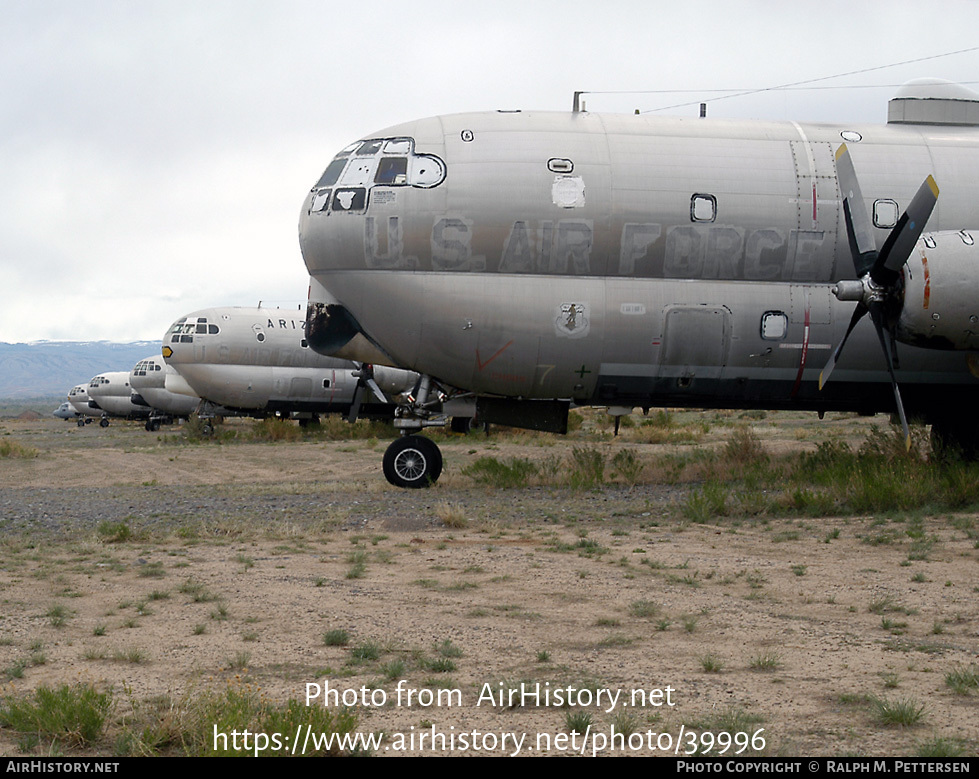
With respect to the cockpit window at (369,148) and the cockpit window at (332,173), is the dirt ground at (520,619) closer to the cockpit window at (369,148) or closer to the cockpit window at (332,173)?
the cockpit window at (332,173)

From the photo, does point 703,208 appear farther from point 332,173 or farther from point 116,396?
point 116,396

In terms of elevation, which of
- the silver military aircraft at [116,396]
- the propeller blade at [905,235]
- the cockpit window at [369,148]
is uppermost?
the cockpit window at [369,148]

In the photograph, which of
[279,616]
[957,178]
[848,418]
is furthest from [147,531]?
[848,418]

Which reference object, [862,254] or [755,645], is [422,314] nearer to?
[862,254]

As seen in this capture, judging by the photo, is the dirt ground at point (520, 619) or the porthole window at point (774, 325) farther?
the porthole window at point (774, 325)

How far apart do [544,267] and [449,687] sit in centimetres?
1156

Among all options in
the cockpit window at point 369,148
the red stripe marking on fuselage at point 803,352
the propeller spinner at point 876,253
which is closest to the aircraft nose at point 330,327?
the cockpit window at point 369,148

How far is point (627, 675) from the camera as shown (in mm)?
6910

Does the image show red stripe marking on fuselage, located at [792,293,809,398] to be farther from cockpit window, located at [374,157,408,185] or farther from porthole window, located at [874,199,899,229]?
cockpit window, located at [374,157,408,185]

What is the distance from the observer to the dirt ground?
593cm

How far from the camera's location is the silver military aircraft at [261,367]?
4138 cm

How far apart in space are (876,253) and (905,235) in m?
1.20

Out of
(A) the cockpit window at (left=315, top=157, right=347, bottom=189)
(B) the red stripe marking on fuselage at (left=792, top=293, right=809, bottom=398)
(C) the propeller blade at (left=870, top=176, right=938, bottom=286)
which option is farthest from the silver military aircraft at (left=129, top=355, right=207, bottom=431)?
(C) the propeller blade at (left=870, top=176, right=938, bottom=286)

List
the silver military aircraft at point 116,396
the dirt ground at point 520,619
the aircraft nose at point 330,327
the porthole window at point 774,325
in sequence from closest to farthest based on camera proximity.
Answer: the dirt ground at point 520,619 → the porthole window at point 774,325 → the aircraft nose at point 330,327 → the silver military aircraft at point 116,396
